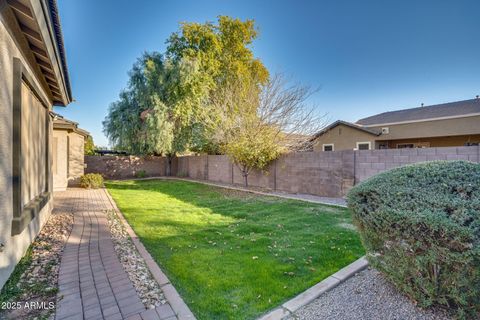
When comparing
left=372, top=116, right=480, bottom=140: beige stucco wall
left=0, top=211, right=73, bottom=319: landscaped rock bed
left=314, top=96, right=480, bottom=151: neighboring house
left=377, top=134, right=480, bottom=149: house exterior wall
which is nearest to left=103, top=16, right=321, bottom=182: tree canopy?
left=314, top=96, right=480, bottom=151: neighboring house

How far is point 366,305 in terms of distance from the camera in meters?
2.47

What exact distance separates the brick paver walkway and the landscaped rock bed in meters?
0.11

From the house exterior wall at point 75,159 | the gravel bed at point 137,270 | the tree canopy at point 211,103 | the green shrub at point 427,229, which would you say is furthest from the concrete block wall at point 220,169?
the green shrub at point 427,229

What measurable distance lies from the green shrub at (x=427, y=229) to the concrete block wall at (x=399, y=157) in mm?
5739

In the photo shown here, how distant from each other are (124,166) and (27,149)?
17195 mm

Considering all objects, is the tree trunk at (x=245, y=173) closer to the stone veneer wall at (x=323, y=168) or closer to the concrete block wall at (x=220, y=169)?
the stone veneer wall at (x=323, y=168)

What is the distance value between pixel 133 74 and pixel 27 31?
16215mm

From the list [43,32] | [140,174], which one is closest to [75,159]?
[140,174]

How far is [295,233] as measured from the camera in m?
5.35

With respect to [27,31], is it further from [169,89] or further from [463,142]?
[463,142]

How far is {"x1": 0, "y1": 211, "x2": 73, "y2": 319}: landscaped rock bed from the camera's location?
261 centimetres

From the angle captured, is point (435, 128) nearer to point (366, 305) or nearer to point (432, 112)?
point (432, 112)

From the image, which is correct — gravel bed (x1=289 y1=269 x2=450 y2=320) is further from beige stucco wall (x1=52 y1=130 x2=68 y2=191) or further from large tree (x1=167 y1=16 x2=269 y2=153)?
large tree (x1=167 y1=16 x2=269 y2=153)

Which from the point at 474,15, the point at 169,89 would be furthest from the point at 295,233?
the point at 169,89
